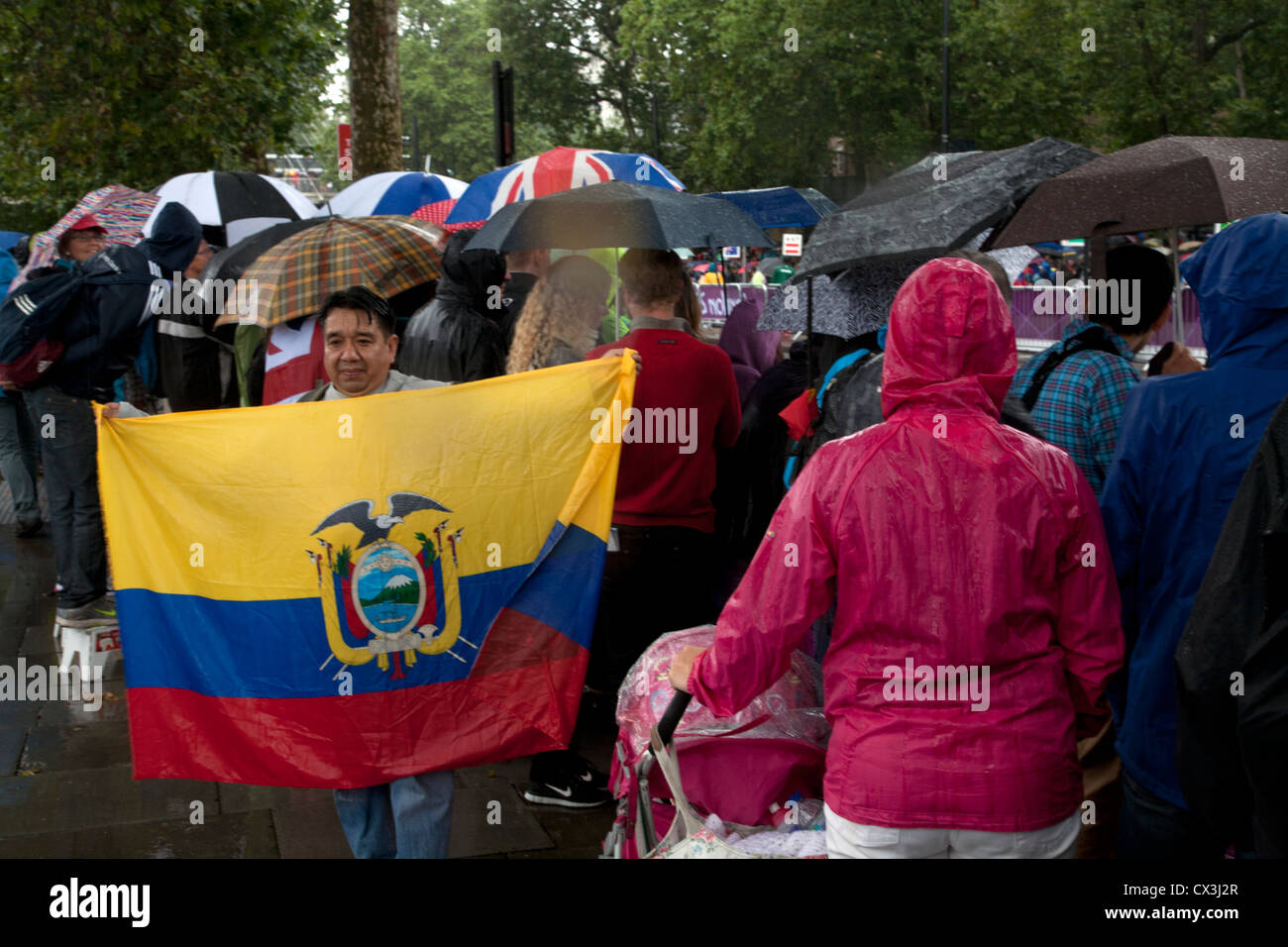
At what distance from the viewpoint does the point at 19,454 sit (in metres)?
9.90

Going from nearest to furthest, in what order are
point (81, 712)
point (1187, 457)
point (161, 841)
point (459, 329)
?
point (1187, 457) → point (161, 841) → point (459, 329) → point (81, 712)

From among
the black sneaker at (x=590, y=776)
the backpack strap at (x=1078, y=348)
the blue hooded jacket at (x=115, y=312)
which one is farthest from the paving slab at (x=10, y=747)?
the backpack strap at (x=1078, y=348)

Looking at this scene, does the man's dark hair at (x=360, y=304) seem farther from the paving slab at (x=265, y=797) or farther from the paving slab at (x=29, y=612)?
the paving slab at (x=29, y=612)

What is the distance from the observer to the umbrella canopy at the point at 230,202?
9.81 m

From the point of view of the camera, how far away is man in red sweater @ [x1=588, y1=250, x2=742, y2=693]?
4.97 m

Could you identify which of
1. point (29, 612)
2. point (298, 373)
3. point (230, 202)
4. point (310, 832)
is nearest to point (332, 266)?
point (298, 373)

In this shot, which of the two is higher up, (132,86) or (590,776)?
(132,86)

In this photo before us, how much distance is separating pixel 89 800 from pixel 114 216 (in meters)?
4.70

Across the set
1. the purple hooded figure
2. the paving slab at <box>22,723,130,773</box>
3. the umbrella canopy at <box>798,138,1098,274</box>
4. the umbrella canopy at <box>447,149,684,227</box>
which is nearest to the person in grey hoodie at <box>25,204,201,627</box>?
the paving slab at <box>22,723,130,773</box>

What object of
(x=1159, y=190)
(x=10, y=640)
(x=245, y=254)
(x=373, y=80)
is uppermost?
(x=373, y=80)

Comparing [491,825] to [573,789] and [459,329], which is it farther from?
[459,329]

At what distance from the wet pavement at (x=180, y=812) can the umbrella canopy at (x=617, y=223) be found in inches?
87.2

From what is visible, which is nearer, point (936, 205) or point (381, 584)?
point (381, 584)

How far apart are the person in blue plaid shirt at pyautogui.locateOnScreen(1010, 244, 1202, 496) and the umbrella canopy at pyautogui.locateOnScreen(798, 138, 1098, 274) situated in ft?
1.75
